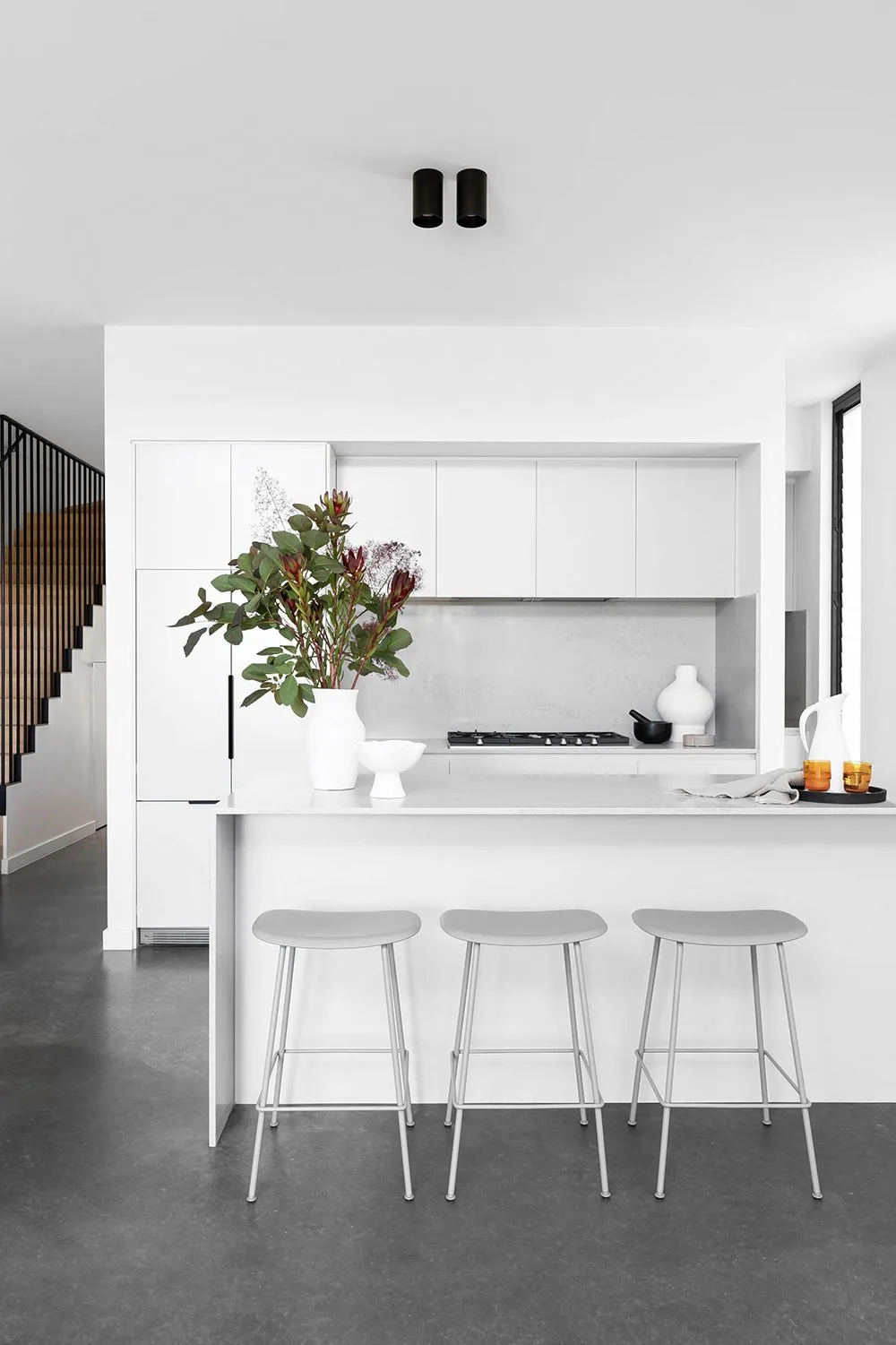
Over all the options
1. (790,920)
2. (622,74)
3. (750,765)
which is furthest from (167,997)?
(622,74)

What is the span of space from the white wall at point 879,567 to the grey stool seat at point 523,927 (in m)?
2.91

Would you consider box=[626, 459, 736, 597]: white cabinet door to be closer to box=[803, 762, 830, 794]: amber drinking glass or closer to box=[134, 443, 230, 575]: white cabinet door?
box=[134, 443, 230, 575]: white cabinet door

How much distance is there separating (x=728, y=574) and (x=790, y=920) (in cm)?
271

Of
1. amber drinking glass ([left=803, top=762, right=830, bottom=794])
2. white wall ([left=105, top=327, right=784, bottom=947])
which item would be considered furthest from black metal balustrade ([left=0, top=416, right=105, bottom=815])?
amber drinking glass ([left=803, top=762, right=830, bottom=794])

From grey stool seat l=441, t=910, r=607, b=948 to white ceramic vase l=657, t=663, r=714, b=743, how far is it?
2700 mm

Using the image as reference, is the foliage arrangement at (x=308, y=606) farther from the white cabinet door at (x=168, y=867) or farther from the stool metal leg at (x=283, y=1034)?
the white cabinet door at (x=168, y=867)

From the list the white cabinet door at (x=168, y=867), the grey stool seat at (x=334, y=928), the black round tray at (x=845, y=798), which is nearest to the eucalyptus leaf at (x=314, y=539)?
the grey stool seat at (x=334, y=928)

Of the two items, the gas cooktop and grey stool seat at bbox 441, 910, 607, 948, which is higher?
the gas cooktop

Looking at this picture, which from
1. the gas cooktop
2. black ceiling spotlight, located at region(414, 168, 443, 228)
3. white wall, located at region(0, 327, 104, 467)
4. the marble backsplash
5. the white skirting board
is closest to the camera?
black ceiling spotlight, located at region(414, 168, 443, 228)

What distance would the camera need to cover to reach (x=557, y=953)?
2943mm

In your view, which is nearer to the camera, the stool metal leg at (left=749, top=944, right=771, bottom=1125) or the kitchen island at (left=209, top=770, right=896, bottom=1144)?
the stool metal leg at (left=749, top=944, right=771, bottom=1125)

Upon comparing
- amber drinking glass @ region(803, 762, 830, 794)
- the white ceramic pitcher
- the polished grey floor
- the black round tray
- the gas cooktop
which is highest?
the white ceramic pitcher

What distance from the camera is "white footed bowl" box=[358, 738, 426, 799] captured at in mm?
2727

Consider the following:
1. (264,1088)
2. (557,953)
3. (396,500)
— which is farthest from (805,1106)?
(396,500)
